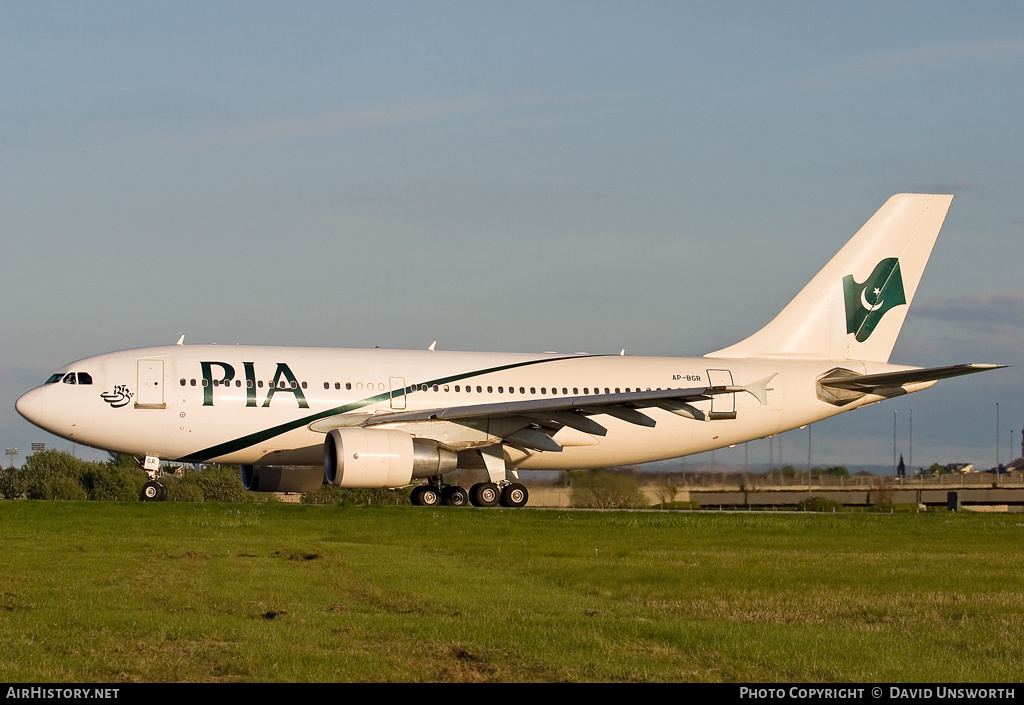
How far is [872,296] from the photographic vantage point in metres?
31.1

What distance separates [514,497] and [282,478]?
5.15 metres

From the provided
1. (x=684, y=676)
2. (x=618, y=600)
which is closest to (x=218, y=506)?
(x=618, y=600)

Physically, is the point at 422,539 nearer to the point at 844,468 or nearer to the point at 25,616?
Answer: the point at 25,616

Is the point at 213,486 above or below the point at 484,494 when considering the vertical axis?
below

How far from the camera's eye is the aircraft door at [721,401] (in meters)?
29.3

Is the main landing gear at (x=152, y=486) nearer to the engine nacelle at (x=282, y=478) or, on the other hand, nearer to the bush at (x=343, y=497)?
the engine nacelle at (x=282, y=478)

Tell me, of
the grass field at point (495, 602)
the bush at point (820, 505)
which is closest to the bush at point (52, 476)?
the grass field at point (495, 602)

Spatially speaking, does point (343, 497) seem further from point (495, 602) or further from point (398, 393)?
point (495, 602)

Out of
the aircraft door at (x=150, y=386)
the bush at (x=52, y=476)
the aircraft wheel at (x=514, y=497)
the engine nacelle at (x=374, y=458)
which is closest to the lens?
the engine nacelle at (x=374, y=458)

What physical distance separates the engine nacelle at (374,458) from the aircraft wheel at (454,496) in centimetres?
257

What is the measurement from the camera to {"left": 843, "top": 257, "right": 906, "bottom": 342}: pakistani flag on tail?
3095cm

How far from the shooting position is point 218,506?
75.6 ft

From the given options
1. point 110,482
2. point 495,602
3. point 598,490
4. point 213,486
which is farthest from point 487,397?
point 213,486

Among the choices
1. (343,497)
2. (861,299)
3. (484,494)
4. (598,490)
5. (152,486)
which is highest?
(861,299)
